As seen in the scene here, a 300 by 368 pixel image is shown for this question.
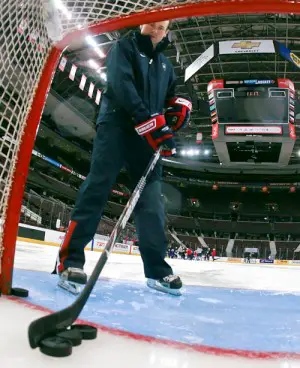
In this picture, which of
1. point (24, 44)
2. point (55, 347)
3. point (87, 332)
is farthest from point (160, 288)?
point (24, 44)

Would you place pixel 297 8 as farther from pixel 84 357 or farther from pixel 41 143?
pixel 41 143

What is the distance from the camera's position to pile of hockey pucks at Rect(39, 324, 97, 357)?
525 millimetres

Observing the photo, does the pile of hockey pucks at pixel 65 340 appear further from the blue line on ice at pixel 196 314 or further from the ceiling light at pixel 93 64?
the ceiling light at pixel 93 64

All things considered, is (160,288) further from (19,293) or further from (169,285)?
(19,293)

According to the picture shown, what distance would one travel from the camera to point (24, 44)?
41.8 inches

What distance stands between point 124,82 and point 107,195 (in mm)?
492

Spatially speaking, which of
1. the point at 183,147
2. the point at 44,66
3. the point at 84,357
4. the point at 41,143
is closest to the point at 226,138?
the point at 44,66

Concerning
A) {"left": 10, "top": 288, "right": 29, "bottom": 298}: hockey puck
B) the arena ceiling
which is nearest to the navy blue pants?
{"left": 10, "top": 288, "right": 29, "bottom": 298}: hockey puck

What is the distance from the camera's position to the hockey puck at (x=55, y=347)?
52 centimetres

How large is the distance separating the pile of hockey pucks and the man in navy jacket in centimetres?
66

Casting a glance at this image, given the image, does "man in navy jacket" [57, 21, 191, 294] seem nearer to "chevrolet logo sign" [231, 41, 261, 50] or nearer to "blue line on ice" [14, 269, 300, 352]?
"blue line on ice" [14, 269, 300, 352]

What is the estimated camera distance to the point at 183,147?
20.9m

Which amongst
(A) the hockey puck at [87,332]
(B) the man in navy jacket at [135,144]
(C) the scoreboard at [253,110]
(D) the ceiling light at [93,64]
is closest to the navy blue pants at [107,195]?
(B) the man in navy jacket at [135,144]

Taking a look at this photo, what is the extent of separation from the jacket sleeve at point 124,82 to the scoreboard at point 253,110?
692cm
